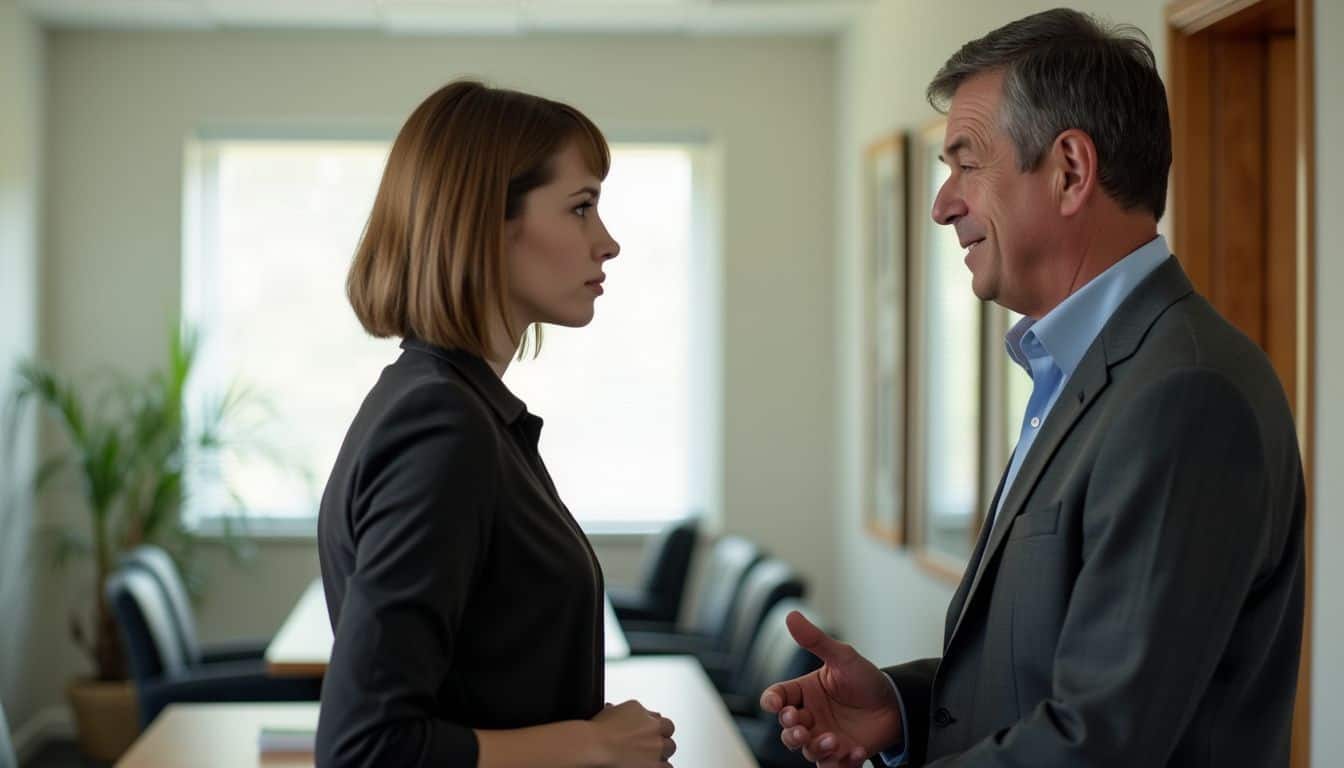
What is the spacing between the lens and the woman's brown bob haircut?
57.2 inches

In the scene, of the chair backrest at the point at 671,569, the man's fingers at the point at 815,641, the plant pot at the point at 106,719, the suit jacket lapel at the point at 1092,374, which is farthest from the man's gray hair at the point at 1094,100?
the plant pot at the point at 106,719

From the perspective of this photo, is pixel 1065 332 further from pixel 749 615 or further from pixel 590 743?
pixel 749 615

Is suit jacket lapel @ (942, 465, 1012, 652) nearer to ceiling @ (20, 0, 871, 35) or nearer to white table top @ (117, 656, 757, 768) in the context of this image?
white table top @ (117, 656, 757, 768)

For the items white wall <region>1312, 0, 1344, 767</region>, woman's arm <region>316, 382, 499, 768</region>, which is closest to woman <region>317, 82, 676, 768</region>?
woman's arm <region>316, 382, 499, 768</region>

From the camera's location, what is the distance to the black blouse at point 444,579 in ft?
4.23

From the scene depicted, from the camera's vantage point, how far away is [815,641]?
1.76 m

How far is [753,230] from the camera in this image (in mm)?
6355

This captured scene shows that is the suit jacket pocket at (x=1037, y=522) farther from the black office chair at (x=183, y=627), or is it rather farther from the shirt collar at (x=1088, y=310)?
the black office chair at (x=183, y=627)

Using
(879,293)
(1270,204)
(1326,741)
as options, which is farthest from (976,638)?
(879,293)

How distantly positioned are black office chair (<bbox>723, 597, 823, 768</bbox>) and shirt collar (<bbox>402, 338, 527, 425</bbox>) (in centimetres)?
180

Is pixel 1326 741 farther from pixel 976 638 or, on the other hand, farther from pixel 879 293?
pixel 879 293

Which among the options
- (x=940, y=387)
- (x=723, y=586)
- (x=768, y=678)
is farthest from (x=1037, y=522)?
(x=723, y=586)

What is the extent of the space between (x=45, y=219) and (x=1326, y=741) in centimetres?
536

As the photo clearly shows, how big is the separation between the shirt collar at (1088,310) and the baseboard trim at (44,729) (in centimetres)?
535
